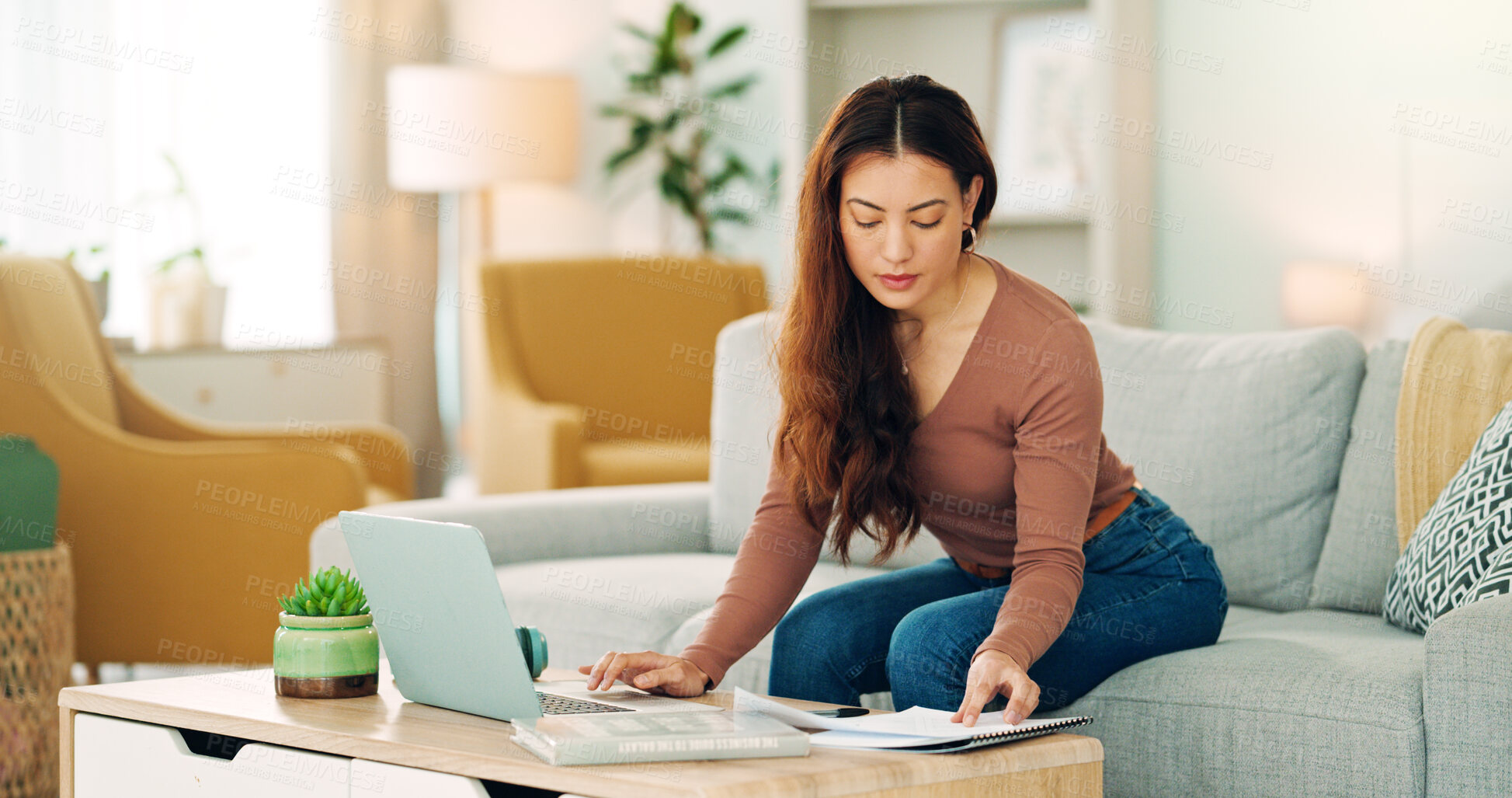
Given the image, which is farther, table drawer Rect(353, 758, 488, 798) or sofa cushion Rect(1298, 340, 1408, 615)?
sofa cushion Rect(1298, 340, 1408, 615)

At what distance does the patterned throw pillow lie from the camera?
161 centimetres

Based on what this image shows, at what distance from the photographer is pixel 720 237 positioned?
4555 mm

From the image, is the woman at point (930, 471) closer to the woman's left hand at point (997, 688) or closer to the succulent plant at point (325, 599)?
the woman's left hand at point (997, 688)

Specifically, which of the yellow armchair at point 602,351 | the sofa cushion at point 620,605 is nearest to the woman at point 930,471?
the sofa cushion at point 620,605

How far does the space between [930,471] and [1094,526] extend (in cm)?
20

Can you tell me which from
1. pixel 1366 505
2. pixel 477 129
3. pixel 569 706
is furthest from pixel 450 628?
pixel 477 129

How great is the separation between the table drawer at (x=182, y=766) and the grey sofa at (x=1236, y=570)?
697 millimetres

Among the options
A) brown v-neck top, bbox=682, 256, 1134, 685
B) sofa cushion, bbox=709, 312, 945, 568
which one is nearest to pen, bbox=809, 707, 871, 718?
brown v-neck top, bbox=682, 256, 1134, 685

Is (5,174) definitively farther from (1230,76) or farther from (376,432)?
(1230,76)

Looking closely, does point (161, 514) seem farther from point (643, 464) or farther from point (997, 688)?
point (997, 688)

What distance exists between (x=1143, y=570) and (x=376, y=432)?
7.07 ft

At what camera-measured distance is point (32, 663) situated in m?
2.26

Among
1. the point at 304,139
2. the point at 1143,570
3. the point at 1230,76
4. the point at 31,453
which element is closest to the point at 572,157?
the point at 304,139

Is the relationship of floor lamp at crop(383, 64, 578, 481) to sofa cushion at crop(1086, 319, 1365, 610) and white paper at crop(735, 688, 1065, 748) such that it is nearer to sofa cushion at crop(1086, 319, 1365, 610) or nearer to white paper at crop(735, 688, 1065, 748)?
sofa cushion at crop(1086, 319, 1365, 610)
